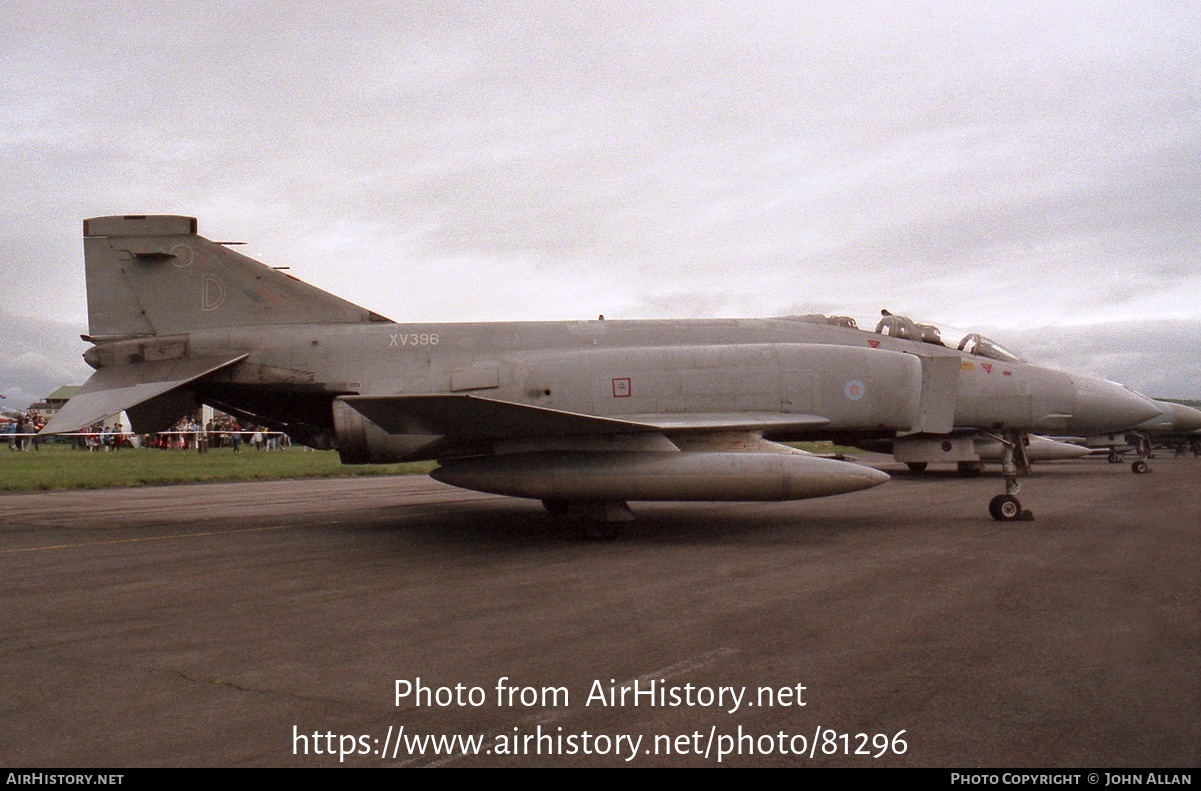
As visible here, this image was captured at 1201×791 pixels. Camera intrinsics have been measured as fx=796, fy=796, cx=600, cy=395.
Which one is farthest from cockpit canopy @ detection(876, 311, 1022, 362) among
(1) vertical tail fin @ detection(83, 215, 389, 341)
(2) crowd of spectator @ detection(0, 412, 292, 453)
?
(2) crowd of spectator @ detection(0, 412, 292, 453)

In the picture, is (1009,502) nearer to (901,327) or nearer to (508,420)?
(901,327)

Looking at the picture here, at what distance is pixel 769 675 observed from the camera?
388 centimetres

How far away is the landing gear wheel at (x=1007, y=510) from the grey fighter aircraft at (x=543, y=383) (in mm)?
42

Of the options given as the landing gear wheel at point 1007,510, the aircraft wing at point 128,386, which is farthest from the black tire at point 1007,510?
the aircraft wing at point 128,386

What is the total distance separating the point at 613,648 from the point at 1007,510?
24.1 ft

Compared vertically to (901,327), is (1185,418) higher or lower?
lower

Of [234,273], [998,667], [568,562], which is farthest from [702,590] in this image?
[234,273]

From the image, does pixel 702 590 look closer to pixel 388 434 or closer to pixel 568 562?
pixel 568 562

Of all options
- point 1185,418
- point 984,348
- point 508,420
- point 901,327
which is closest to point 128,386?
point 508,420

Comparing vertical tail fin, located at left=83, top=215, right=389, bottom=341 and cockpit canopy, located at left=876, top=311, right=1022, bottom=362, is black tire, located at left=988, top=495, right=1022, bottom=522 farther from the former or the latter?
vertical tail fin, located at left=83, top=215, right=389, bottom=341

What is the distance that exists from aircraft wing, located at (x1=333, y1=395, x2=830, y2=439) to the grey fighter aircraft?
0.11 ft

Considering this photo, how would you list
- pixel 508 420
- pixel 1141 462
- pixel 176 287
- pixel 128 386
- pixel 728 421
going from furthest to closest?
pixel 1141 462 → pixel 176 287 → pixel 128 386 → pixel 728 421 → pixel 508 420

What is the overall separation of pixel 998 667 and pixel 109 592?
6289mm

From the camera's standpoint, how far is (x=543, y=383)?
9.88 m
